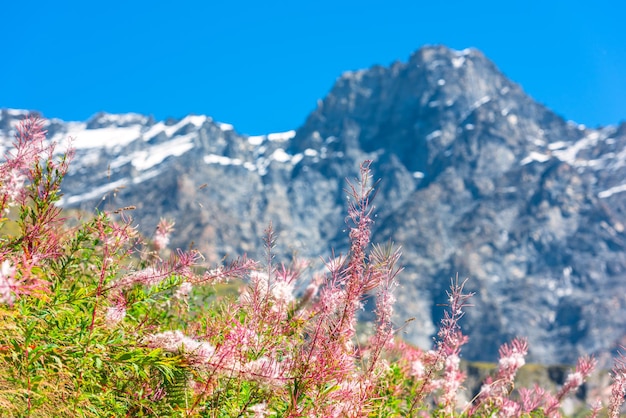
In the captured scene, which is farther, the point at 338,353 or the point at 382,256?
the point at 382,256

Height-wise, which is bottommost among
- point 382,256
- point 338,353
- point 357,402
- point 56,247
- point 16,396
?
point 16,396

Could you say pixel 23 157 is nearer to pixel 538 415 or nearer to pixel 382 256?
pixel 382 256

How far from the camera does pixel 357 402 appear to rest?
3.76 meters

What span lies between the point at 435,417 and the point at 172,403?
2.86 meters

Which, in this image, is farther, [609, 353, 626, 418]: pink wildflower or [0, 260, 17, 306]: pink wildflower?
[609, 353, 626, 418]: pink wildflower

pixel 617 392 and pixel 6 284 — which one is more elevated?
pixel 617 392

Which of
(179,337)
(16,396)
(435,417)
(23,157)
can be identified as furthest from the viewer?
(435,417)

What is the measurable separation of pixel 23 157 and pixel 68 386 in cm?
168

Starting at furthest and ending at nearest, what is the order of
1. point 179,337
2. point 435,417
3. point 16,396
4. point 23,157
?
point 435,417 < point 23,157 < point 179,337 < point 16,396

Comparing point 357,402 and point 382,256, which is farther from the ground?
point 382,256

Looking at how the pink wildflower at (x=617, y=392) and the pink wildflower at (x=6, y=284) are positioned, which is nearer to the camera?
the pink wildflower at (x=6, y=284)

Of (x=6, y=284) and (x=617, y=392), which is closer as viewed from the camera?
(x=6, y=284)

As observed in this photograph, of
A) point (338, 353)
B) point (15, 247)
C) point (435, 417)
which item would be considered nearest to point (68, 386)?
point (15, 247)

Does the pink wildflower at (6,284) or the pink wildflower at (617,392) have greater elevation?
the pink wildflower at (617,392)
